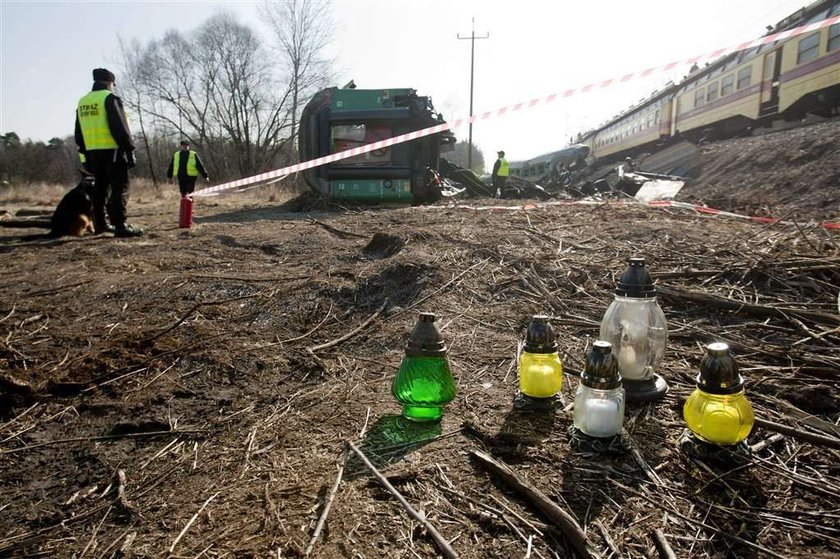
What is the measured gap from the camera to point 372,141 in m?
10.2

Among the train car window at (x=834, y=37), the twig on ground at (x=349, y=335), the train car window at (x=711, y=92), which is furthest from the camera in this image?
the train car window at (x=711, y=92)

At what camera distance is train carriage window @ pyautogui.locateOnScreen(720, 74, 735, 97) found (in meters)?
17.0

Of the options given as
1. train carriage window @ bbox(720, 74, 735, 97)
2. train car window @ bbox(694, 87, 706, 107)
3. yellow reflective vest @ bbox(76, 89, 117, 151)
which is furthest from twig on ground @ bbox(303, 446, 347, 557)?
train car window @ bbox(694, 87, 706, 107)

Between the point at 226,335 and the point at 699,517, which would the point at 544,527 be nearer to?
the point at 699,517

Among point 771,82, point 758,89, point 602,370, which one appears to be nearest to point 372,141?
point 602,370

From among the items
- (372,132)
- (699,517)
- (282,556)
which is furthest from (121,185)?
(699,517)

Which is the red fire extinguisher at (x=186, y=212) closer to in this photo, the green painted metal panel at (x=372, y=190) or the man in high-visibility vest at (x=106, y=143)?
the man in high-visibility vest at (x=106, y=143)

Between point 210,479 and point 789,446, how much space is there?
6.23ft

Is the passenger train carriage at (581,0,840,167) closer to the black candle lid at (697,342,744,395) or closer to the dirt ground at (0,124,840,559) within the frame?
the dirt ground at (0,124,840,559)

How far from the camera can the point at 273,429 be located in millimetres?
1903

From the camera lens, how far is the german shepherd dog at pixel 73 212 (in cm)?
661

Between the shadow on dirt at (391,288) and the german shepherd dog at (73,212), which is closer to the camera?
the shadow on dirt at (391,288)

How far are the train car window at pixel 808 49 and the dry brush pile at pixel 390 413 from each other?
11962 mm

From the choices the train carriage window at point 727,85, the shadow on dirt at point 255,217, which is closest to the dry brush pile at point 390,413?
the shadow on dirt at point 255,217
